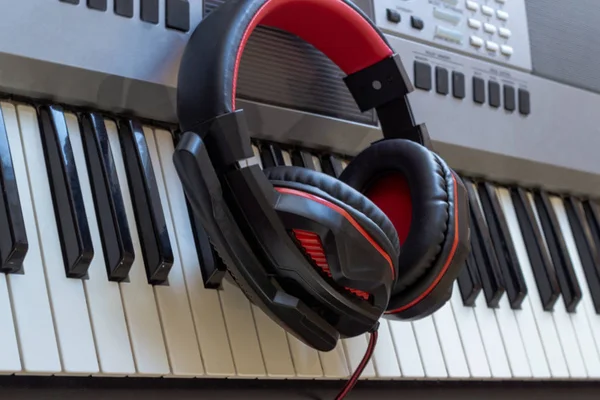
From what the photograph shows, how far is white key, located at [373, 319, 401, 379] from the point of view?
0.83 metres

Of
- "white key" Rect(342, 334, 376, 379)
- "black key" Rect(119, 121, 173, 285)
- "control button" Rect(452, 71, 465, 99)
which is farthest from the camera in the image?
"control button" Rect(452, 71, 465, 99)

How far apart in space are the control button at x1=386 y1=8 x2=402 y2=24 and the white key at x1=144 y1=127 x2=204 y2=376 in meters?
0.44

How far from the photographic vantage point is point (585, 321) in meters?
1.07

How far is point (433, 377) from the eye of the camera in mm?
866

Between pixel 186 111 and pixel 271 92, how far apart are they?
222mm

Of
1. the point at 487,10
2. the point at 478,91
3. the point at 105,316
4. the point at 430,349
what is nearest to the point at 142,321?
the point at 105,316

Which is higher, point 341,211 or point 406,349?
point 341,211

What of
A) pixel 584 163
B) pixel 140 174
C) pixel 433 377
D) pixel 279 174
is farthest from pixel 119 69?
pixel 584 163

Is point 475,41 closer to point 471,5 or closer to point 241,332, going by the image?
point 471,5

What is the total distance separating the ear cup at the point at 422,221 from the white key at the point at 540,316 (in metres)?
0.32

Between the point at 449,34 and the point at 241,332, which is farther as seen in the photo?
the point at 449,34

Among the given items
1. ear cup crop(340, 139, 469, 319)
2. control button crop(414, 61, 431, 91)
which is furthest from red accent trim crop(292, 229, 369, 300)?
control button crop(414, 61, 431, 91)

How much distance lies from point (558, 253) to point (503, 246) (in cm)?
12

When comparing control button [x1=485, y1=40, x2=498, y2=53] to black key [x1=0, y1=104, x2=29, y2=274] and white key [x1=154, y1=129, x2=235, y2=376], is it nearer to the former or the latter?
white key [x1=154, y1=129, x2=235, y2=376]
